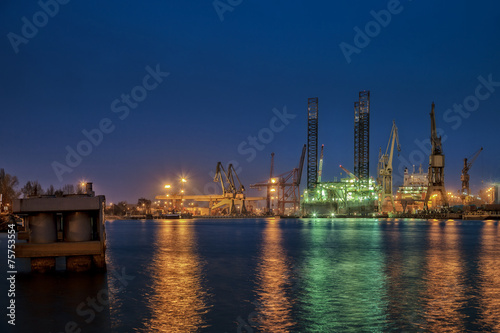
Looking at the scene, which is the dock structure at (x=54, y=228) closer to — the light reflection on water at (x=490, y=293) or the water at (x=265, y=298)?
the water at (x=265, y=298)

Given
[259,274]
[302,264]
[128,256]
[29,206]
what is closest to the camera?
[29,206]

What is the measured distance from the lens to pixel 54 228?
21984 mm

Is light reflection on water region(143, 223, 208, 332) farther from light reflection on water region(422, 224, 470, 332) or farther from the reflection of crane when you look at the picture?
the reflection of crane

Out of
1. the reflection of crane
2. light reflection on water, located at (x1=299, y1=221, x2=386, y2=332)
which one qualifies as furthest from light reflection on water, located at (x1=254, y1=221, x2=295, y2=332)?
the reflection of crane

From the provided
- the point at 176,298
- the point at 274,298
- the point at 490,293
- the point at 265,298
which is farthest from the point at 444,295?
the point at 176,298

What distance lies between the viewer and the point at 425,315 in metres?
15.6

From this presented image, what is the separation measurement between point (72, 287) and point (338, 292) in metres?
11.6

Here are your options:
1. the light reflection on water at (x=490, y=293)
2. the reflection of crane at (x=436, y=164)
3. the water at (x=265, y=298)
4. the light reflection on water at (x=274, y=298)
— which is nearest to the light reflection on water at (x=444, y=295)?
the water at (x=265, y=298)

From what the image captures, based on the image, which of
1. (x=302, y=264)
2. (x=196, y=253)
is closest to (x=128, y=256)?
(x=196, y=253)

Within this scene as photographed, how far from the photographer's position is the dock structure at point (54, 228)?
21031 mm

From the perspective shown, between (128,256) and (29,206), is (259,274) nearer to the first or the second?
(29,206)

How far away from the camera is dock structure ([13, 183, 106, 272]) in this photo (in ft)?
69.0

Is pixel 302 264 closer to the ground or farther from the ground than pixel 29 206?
closer to the ground

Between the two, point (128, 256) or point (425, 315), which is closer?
point (425, 315)
